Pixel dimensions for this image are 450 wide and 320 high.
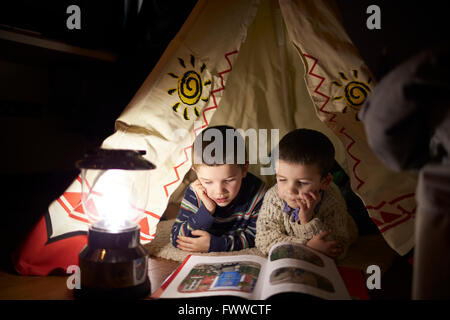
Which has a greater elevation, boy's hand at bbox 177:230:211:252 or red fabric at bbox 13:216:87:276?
red fabric at bbox 13:216:87:276

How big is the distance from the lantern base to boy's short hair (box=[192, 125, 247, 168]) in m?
0.38

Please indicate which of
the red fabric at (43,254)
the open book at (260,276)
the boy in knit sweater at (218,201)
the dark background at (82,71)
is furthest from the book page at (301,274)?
the dark background at (82,71)

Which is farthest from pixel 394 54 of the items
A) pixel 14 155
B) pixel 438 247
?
pixel 14 155

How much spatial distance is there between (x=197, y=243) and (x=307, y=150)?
43cm

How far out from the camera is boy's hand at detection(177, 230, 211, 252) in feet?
3.34

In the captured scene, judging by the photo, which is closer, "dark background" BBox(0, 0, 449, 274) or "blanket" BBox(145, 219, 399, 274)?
"blanket" BBox(145, 219, 399, 274)

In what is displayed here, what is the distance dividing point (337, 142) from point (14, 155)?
4.81 ft

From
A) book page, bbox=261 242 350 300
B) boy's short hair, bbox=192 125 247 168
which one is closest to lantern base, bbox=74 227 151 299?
book page, bbox=261 242 350 300

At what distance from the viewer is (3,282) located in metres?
0.81

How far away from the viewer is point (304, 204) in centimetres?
99

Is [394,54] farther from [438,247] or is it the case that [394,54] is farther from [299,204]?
[438,247]

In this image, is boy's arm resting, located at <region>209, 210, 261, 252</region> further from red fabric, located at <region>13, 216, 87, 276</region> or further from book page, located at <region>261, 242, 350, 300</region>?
red fabric, located at <region>13, 216, 87, 276</region>

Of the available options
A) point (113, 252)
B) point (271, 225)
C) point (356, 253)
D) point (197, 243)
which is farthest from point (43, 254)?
point (356, 253)

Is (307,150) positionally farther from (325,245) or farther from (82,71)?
(82,71)
